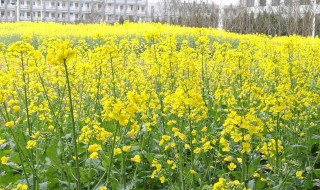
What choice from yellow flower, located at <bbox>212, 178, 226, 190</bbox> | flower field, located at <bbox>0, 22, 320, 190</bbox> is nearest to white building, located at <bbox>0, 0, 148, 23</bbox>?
flower field, located at <bbox>0, 22, 320, 190</bbox>

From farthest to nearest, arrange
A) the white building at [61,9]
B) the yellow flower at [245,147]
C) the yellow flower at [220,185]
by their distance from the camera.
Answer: the white building at [61,9] → the yellow flower at [245,147] → the yellow flower at [220,185]

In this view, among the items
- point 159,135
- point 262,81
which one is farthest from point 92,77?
point 262,81

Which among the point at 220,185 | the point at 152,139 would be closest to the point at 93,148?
the point at 220,185

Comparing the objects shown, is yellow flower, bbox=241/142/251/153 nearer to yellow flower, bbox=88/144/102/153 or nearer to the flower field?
the flower field

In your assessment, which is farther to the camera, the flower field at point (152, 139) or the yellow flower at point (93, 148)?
the flower field at point (152, 139)


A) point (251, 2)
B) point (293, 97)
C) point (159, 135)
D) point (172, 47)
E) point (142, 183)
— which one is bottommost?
point (142, 183)

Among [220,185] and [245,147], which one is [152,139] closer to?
[245,147]

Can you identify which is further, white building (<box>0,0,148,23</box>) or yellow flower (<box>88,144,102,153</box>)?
white building (<box>0,0,148,23</box>)

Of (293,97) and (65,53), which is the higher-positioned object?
(65,53)

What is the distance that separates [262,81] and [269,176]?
3.24 meters

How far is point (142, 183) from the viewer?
3453mm

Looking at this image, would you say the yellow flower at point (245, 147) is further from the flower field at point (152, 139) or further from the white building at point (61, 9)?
the white building at point (61, 9)

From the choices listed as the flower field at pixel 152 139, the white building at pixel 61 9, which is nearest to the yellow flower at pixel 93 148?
the flower field at pixel 152 139

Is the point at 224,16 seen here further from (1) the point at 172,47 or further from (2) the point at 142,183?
(2) the point at 142,183
